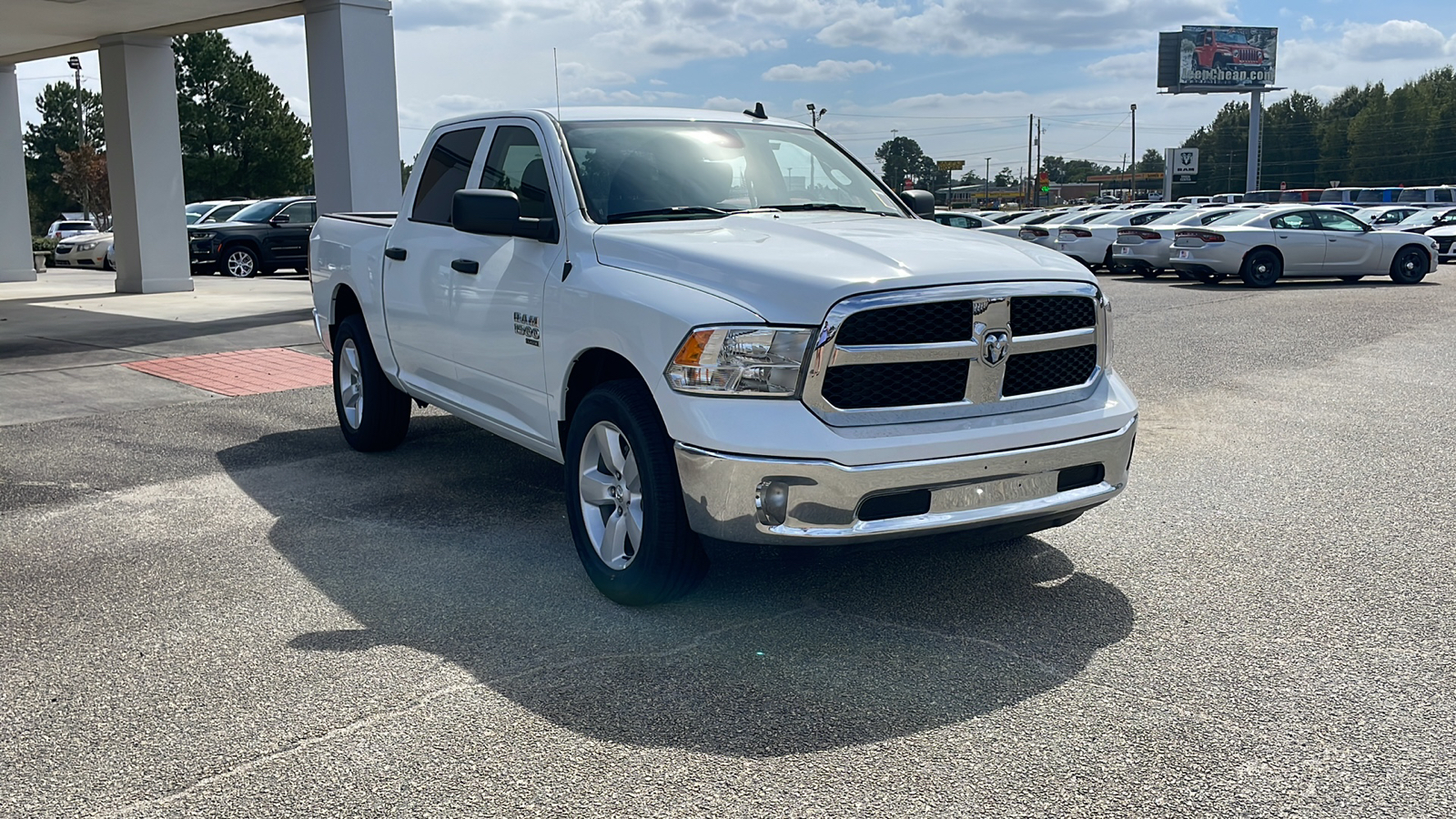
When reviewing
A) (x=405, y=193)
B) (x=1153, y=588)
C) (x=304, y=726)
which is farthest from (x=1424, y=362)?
(x=304, y=726)

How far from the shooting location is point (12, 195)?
940 inches

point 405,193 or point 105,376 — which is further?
point 105,376

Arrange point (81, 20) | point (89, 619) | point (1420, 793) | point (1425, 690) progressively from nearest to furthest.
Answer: point (1420, 793), point (1425, 690), point (89, 619), point (81, 20)

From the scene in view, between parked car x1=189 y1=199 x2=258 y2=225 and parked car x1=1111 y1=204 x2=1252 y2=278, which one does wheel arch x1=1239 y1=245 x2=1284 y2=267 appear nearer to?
parked car x1=1111 y1=204 x2=1252 y2=278

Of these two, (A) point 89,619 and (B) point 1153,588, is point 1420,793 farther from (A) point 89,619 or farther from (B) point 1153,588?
(A) point 89,619

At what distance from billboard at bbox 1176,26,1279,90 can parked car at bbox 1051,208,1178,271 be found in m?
69.6

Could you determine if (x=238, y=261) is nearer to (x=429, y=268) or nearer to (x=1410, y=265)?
(x=429, y=268)

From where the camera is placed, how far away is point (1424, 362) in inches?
467

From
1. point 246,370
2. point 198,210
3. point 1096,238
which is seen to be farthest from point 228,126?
point 246,370

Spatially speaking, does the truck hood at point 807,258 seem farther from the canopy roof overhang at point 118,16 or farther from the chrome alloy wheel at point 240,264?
the chrome alloy wheel at point 240,264

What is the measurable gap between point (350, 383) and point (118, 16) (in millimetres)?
12464

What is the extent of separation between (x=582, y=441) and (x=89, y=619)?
1931 mm

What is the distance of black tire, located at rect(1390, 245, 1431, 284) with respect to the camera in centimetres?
2267

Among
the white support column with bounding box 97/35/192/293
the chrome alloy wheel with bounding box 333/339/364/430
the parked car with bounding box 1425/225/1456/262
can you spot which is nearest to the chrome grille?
the chrome alloy wheel with bounding box 333/339/364/430
